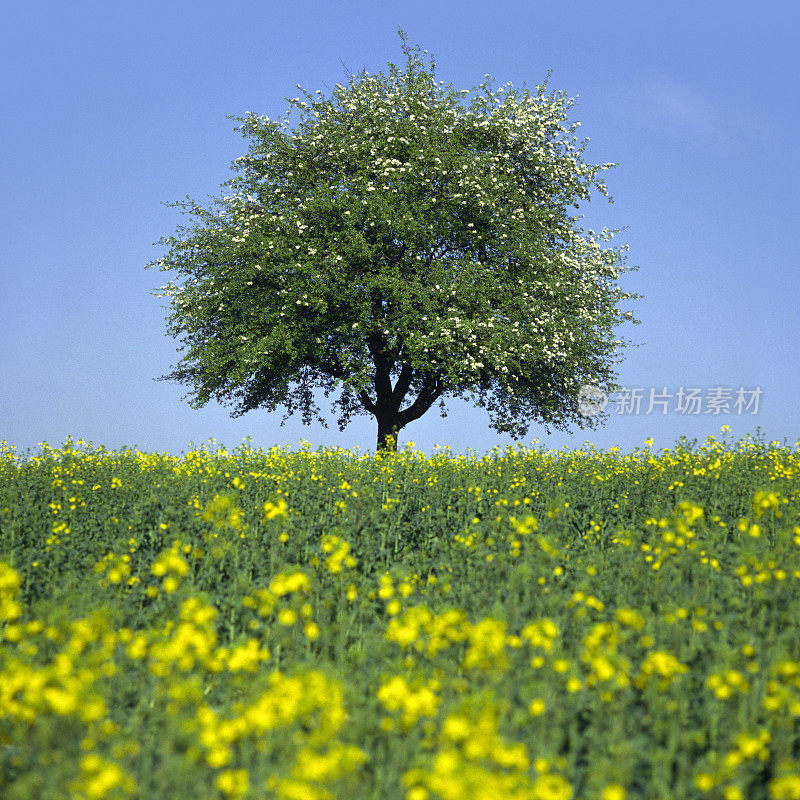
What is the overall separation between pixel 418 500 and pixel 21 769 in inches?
305

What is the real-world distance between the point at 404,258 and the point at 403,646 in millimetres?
18725

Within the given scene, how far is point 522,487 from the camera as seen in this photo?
499 inches

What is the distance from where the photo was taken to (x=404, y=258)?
76.2 ft

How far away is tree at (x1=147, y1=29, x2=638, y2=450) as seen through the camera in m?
22.1

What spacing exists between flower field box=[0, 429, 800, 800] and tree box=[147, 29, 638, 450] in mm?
9939

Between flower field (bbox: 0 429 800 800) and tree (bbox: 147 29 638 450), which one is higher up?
tree (bbox: 147 29 638 450)

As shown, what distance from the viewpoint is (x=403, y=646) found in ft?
18.3

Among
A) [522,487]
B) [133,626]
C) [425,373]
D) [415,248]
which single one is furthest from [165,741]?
[425,373]

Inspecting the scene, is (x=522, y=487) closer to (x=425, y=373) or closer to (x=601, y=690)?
(x=601, y=690)

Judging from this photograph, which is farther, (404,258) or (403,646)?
(404,258)

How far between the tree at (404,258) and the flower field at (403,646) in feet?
32.6

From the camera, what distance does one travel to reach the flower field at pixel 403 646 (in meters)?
3.79

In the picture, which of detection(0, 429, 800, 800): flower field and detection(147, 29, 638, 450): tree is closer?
detection(0, 429, 800, 800): flower field

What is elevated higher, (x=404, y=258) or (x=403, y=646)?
(x=404, y=258)
